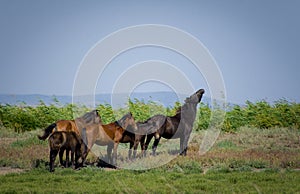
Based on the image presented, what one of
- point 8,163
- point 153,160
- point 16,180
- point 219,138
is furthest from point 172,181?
point 219,138

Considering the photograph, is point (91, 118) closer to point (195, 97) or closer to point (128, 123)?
point (128, 123)

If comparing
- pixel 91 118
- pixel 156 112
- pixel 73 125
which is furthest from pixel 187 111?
pixel 156 112

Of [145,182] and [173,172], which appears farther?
[173,172]

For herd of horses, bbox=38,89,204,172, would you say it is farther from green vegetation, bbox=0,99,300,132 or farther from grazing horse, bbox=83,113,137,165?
green vegetation, bbox=0,99,300,132

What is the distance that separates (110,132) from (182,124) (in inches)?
94.1

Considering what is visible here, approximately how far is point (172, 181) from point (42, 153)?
5064mm

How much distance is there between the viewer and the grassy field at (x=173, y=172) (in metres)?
8.91

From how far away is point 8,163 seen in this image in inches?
470

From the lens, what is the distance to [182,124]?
43.8 ft

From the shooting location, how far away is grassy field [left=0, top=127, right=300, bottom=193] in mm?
8906

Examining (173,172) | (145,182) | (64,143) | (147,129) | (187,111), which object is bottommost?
(145,182)

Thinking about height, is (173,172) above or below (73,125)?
below

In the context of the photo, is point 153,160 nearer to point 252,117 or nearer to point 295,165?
point 295,165

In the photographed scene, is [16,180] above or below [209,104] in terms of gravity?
below
